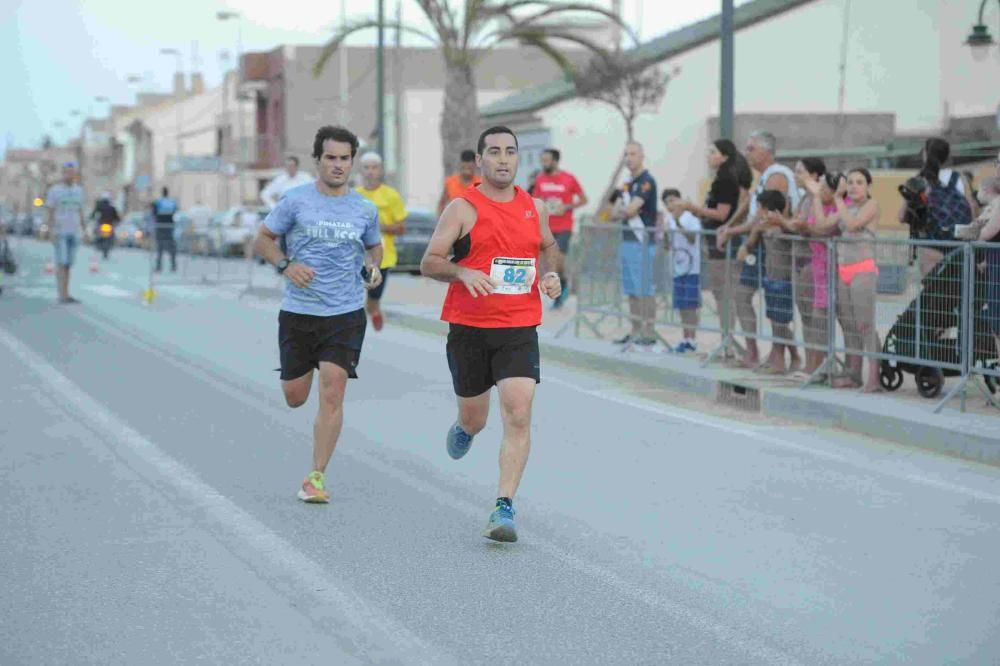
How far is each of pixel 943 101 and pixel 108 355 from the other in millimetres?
30456

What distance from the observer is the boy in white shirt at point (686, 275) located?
1541cm

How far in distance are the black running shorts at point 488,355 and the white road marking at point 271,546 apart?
1.14 metres

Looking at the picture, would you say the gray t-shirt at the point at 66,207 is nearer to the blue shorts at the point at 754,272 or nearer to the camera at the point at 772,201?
the blue shorts at the point at 754,272

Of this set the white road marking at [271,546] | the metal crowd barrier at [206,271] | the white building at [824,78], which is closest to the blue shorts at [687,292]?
the white road marking at [271,546]

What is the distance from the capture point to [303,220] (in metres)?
8.83

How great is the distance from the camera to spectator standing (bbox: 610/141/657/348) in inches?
645

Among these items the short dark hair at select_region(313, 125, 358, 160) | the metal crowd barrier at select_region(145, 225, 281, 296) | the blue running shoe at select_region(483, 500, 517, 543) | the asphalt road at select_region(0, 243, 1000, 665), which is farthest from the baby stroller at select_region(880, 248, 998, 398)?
the metal crowd barrier at select_region(145, 225, 281, 296)

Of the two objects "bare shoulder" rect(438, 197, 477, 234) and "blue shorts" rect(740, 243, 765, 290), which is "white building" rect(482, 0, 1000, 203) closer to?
"blue shorts" rect(740, 243, 765, 290)

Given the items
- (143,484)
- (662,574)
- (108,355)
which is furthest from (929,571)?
(108,355)

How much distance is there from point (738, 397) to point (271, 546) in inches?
255

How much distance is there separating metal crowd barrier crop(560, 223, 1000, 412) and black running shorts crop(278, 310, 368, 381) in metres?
4.50

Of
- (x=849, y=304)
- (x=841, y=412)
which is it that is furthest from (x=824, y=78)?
(x=841, y=412)

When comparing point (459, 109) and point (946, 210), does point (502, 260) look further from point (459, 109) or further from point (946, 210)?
point (459, 109)

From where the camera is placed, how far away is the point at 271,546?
763cm
